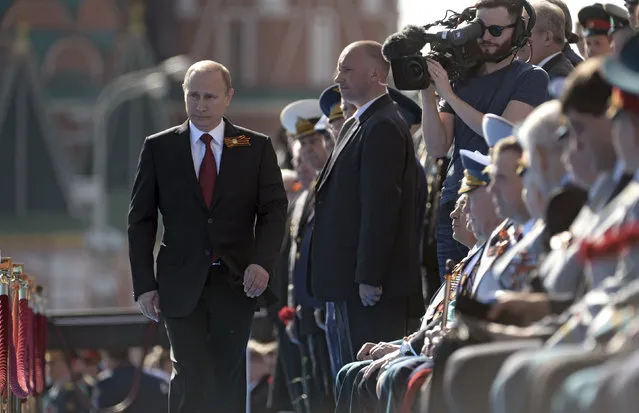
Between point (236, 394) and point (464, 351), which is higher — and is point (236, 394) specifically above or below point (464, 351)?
below

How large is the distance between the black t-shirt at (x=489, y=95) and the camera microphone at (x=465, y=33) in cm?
22

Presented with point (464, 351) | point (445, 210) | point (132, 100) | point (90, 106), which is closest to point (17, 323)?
point (445, 210)

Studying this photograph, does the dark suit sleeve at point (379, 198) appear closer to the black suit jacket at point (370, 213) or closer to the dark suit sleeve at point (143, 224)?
the black suit jacket at point (370, 213)

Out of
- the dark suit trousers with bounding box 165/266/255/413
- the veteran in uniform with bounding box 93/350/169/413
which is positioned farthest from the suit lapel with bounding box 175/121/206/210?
the veteran in uniform with bounding box 93/350/169/413

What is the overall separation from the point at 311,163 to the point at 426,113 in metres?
3.16

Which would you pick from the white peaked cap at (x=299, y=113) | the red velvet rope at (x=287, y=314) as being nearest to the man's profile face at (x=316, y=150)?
the white peaked cap at (x=299, y=113)

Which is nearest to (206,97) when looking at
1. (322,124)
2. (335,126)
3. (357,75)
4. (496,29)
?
(357,75)

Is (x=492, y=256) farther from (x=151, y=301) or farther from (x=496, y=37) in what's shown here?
(x=151, y=301)

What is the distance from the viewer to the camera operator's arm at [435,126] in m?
11.0

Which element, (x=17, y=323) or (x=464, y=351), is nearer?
(x=464, y=351)

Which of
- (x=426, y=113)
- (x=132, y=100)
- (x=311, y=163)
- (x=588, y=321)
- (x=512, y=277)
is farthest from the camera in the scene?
(x=132, y=100)

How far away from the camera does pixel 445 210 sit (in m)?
11.5

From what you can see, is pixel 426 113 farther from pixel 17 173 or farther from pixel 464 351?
pixel 17 173

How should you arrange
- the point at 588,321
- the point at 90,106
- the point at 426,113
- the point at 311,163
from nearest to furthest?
the point at 588,321
the point at 426,113
the point at 311,163
the point at 90,106
